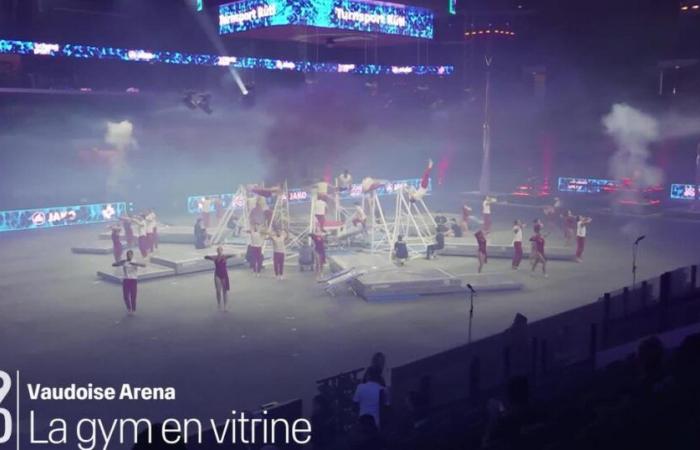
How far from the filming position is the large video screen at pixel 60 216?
94.8ft

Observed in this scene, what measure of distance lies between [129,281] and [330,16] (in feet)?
33.8

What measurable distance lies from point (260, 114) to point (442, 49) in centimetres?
1054

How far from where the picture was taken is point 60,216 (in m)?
30.4

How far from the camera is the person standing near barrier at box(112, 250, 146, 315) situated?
52.6ft

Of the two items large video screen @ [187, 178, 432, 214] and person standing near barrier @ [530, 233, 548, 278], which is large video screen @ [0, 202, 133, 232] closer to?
large video screen @ [187, 178, 432, 214]

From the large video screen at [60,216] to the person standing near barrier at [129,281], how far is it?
15016mm

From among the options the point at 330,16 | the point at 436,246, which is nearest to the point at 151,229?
the point at 330,16

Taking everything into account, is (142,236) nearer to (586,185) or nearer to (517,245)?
(517,245)

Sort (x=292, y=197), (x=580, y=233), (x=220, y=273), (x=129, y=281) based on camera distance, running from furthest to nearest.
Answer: (x=292, y=197) → (x=580, y=233) → (x=220, y=273) → (x=129, y=281)

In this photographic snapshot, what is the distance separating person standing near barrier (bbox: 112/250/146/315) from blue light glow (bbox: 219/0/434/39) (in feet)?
28.6

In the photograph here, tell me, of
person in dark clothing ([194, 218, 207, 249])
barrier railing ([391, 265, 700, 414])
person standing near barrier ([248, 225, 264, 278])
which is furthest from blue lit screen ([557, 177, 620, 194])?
barrier railing ([391, 265, 700, 414])

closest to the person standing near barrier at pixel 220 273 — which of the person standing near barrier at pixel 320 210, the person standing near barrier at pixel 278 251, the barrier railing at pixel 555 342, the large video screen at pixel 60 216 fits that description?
the person standing near barrier at pixel 278 251

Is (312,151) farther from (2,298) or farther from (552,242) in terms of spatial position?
(2,298)

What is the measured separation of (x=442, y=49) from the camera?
39.3m
